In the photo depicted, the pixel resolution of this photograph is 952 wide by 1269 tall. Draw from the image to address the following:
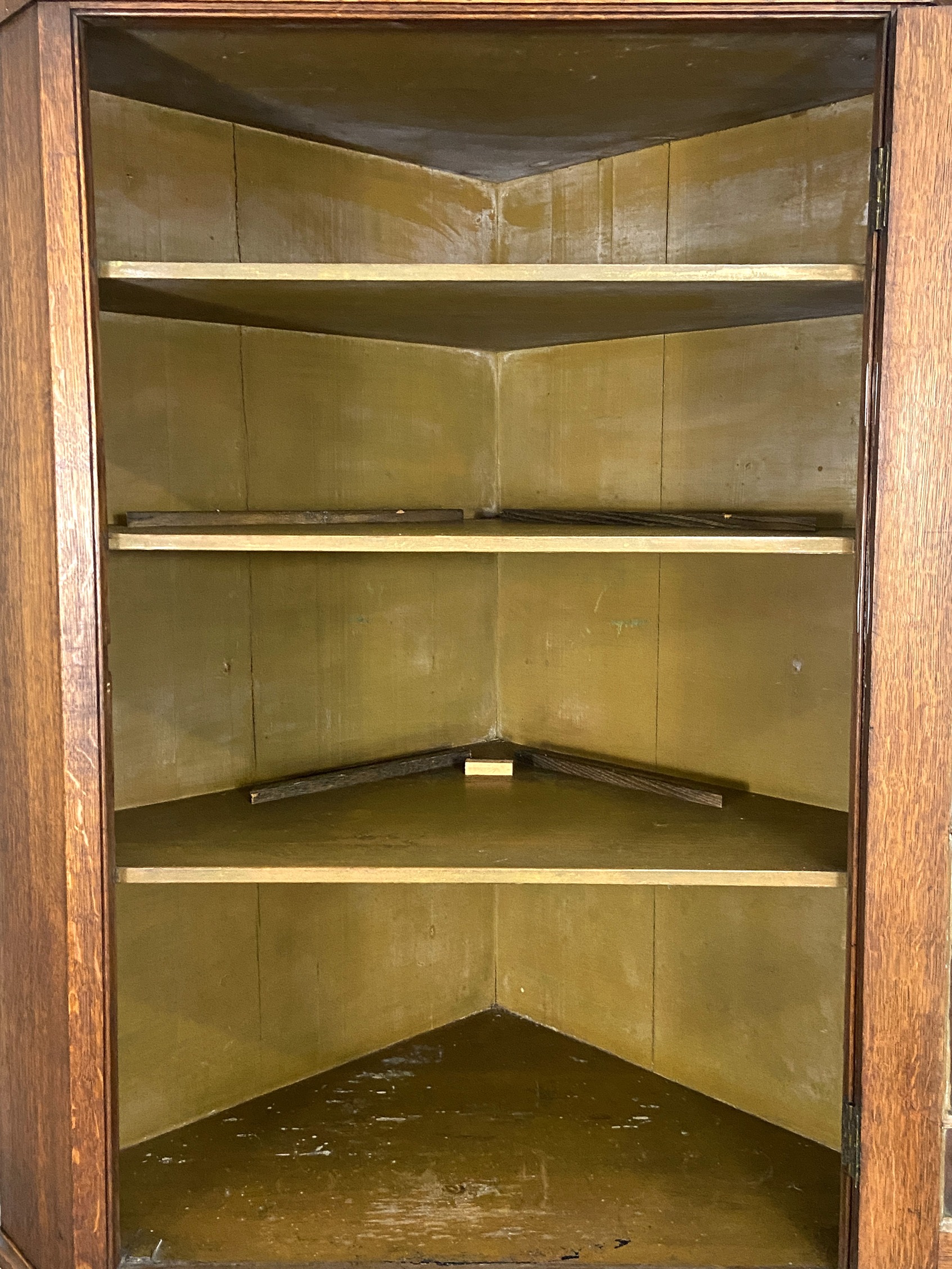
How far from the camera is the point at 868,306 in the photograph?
5.05 ft

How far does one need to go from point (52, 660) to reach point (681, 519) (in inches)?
41.0

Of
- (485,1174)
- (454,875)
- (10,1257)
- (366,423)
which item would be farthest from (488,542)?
(10,1257)

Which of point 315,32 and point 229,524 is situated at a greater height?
point 315,32

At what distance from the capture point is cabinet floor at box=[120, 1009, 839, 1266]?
1.78 meters

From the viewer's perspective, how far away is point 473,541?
1689mm

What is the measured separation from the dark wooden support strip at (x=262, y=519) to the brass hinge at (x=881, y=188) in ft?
3.06

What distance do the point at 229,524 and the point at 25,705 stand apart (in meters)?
0.49

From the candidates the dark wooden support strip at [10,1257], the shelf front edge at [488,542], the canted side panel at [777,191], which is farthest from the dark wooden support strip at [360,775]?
the canted side panel at [777,191]

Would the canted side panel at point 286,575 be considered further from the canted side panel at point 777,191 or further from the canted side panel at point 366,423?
the canted side panel at point 777,191

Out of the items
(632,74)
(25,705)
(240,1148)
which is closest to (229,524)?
(25,705)

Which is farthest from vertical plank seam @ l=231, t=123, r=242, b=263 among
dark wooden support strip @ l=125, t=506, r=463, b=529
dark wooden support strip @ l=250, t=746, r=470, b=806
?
dark wooden support strip @ l=250, t=746, r=470, b=806

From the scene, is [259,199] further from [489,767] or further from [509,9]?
[489,767]

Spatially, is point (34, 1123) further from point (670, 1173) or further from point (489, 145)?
point (489, 145)

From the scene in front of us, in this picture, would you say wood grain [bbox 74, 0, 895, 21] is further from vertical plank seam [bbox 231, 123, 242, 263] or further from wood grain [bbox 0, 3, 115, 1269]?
vertical plank seam [bbox 231, 123, 242, 263]
